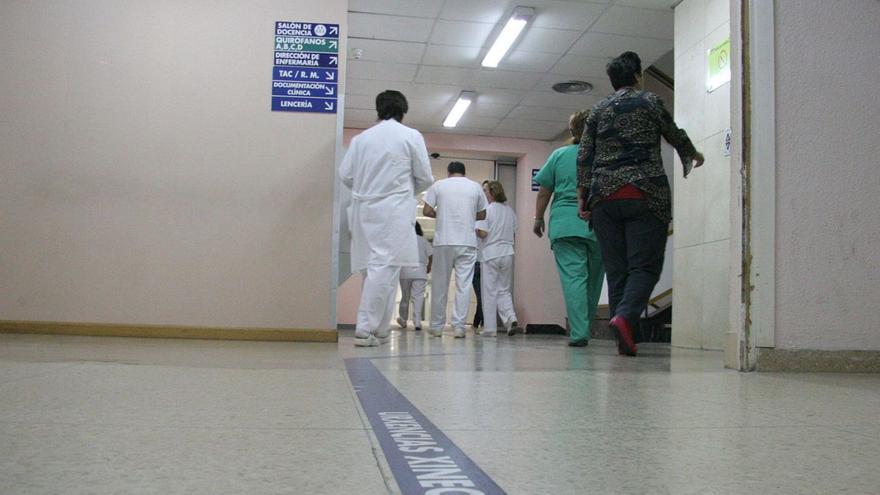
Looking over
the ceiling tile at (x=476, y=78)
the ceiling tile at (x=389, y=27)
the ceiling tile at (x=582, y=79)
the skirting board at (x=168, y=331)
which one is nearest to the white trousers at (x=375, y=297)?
the skirting board at (x=168, y=331)

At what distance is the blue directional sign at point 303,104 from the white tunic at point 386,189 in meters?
0.68

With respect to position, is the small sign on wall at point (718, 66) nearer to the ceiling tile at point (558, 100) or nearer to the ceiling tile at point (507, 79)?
the ceiling tile at point (507, 79)

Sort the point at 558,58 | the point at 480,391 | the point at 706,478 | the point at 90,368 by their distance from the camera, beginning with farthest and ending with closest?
1. the point at 558,58
2. the point at 90,368
3. the point at 480,391
4. the point at 706,478

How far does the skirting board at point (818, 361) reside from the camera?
9.07ft

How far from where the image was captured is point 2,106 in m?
4.95

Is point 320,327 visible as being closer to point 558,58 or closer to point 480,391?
point 480,391

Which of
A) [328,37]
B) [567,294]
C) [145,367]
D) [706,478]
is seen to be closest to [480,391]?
[706,478]

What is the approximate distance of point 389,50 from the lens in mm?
8055

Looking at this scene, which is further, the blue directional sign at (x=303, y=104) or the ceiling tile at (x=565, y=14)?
the ceiling tile at (x=565, y=14)

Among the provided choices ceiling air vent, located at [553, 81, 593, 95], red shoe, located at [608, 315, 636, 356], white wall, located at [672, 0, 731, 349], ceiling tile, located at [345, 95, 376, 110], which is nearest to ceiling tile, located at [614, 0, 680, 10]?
white wall, located at [672, 0, 731, 349]

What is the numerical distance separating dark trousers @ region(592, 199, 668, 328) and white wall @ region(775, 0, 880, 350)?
2.87ft

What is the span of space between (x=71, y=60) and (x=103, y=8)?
42 centimetres

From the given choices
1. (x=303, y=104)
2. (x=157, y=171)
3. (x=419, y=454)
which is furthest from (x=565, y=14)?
(x=419, y=454)

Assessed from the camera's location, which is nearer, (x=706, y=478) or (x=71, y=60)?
(x=706, y=478)
